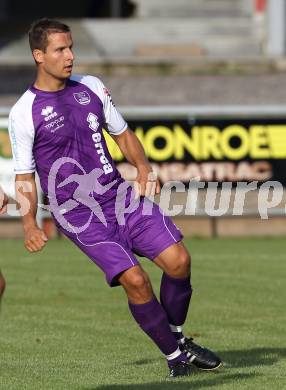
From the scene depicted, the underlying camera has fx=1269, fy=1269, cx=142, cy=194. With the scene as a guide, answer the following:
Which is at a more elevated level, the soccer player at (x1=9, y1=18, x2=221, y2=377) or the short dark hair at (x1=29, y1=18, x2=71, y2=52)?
the short dark hair at (x1=29, y1=18, x2=71, y2=52)

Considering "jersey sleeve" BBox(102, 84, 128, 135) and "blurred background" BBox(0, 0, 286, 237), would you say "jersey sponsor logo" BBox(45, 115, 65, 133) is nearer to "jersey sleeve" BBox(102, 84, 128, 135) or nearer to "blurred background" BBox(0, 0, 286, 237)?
"jersey sleeve" BBox(102, 84, 128, 135)

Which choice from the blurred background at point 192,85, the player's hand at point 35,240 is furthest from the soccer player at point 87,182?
the blurred background at point 192,85

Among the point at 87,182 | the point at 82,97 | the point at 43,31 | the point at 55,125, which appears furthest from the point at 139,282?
the point at 43,31

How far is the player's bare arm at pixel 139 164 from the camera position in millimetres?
8695

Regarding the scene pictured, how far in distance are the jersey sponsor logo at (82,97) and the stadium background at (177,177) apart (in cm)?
190

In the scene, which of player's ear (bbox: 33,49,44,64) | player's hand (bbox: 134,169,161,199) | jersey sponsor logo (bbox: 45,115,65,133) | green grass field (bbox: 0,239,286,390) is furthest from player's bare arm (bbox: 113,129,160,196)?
green grass field (bbox: 0,239,286,390)

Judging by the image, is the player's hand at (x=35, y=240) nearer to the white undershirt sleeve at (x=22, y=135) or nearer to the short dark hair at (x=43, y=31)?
the white undershirt sleeve at (x=22, y=135)

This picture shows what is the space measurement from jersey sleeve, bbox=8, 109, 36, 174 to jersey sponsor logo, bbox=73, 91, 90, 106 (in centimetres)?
37

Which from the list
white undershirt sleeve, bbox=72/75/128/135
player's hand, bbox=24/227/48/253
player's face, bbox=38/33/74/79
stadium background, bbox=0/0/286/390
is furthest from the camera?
stadium background, bbox=0/0/286/390

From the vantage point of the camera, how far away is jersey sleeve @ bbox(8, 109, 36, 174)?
27.9ft

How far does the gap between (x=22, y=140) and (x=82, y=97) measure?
515 mm

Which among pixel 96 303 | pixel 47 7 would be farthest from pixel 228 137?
pixel 47 7

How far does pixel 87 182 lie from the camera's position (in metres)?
8.62

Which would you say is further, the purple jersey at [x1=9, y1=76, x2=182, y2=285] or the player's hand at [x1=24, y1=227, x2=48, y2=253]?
the purple jersey at [x1=9, y1=76, x2=182, y2=285]
